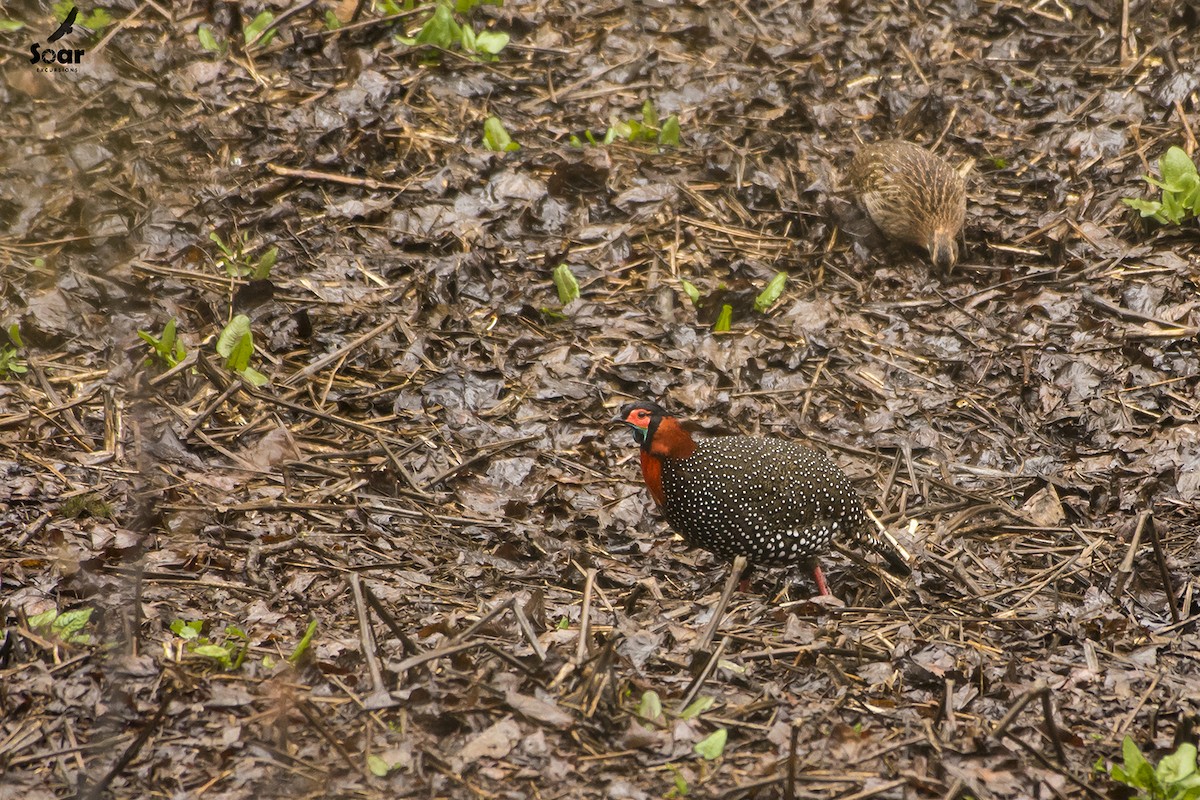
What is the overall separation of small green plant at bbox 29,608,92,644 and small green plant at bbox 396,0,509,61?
573 centimetres

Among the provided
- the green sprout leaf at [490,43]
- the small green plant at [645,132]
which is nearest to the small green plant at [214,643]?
the small green plant at [645,132]

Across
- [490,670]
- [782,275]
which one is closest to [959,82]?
[782,275]

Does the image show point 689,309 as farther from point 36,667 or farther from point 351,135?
point 36,667

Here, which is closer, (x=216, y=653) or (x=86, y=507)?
(x=216, y=653)

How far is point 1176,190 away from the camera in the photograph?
7.55 m

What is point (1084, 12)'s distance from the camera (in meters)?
9.73

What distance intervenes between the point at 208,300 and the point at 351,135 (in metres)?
1.94

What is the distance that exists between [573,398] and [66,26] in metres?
4.54

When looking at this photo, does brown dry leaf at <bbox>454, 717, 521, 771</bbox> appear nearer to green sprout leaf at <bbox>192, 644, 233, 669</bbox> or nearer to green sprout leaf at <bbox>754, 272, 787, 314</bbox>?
green sprout leaf at <bbox>192, 644, 233, 669</bbox>

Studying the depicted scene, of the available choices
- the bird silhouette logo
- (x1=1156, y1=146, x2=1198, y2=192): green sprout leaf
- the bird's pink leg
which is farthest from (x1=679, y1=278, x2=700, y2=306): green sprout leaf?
the bird silhouette logo

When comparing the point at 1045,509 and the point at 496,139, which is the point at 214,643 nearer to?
the point at 1045,509

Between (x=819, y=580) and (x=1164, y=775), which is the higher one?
(x=1164, y=775)

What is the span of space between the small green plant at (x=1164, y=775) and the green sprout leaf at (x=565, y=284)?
4354 mm

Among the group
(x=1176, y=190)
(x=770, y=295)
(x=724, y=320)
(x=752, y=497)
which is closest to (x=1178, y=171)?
(x=1176, y=190)
